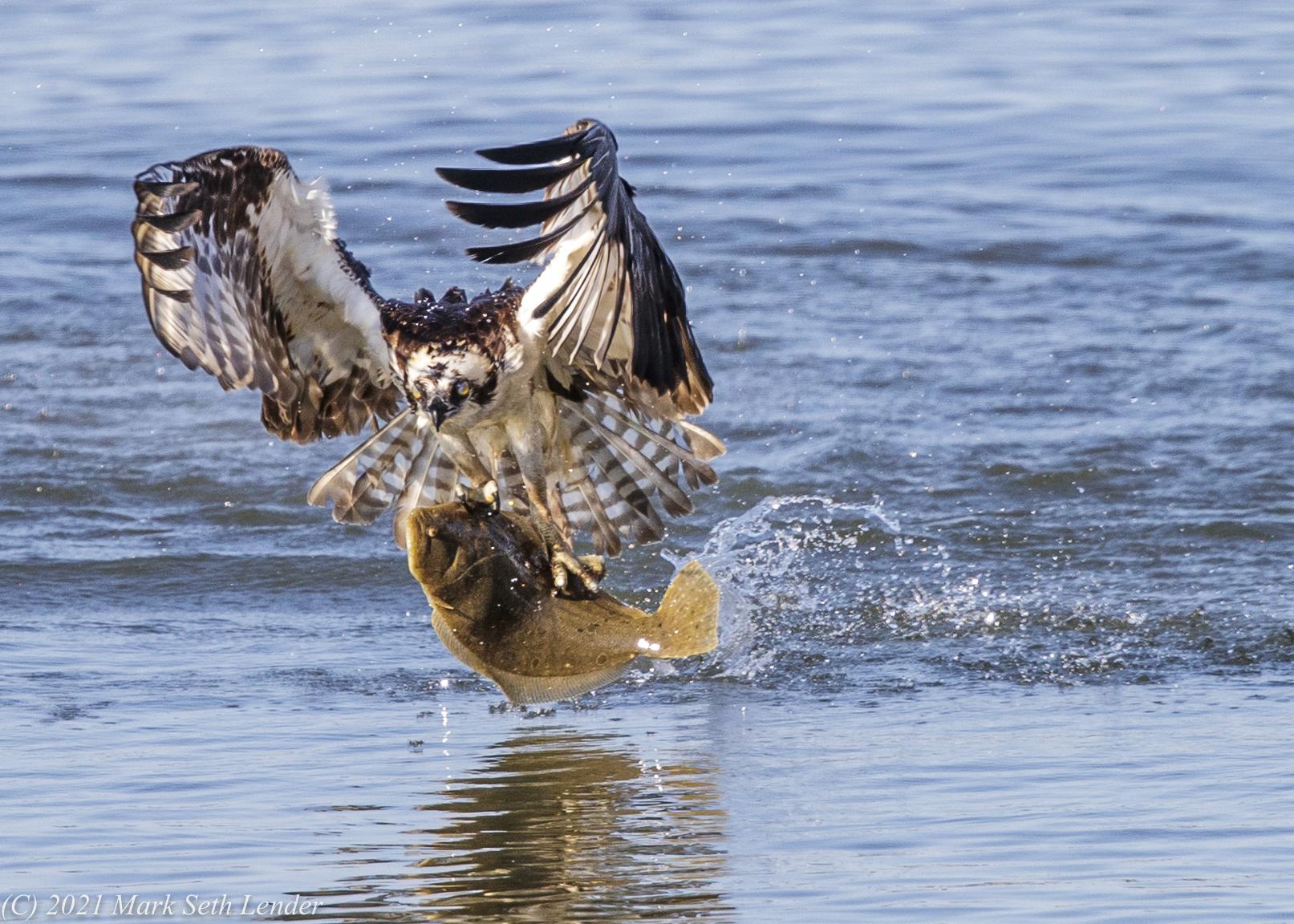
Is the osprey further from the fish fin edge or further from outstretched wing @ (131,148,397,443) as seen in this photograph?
the fish fin edge

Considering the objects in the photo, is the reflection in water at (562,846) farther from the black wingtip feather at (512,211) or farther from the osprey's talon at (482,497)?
the black wingtip feather at (512,211)

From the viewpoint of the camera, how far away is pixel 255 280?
5.73 metres

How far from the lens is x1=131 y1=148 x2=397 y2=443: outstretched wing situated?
535 cm

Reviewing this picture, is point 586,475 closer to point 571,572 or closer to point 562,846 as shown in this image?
point 571,572

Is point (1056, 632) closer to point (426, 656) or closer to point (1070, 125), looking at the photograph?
point (426, 656)

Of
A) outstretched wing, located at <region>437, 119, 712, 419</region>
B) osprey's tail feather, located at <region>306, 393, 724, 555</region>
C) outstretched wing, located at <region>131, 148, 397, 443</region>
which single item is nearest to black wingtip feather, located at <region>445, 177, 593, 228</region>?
outstretched wing, located at <region>437, 119, 712, 419</region>

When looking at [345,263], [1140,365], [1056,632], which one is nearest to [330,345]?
[345,263]

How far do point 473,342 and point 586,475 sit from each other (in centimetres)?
89

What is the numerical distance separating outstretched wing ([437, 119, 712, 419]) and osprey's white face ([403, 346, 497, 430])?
20 centimetres

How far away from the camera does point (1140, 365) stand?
9.46 m

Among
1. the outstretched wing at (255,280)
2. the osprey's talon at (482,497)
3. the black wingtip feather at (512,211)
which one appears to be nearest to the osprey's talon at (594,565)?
the osprey's talon at (482,497)

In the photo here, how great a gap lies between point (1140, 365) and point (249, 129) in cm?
705
